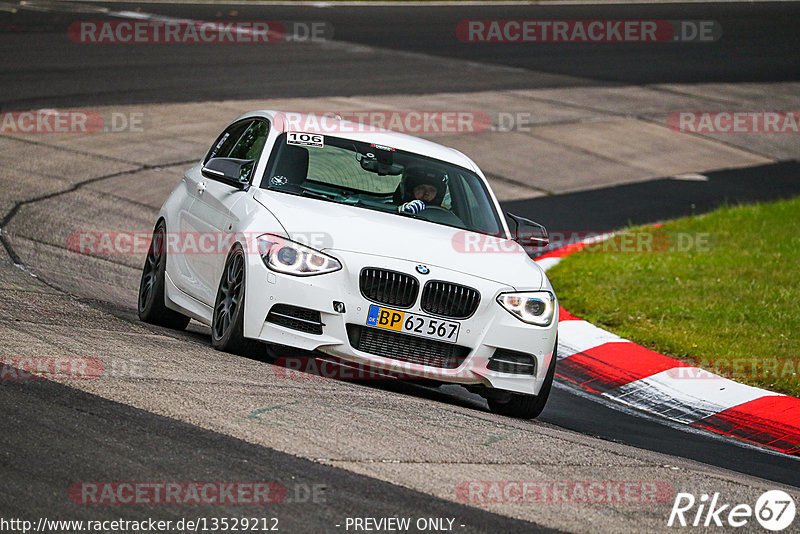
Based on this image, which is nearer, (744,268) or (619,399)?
(619,399)

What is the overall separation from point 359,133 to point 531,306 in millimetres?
2100

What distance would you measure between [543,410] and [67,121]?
11.1 metres

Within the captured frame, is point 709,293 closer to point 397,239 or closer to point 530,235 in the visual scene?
point 530,235

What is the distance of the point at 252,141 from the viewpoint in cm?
897

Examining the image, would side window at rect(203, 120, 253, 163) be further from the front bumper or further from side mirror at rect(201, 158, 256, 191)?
the front bumper

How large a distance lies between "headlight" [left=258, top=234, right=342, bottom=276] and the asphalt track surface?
3.14 feet

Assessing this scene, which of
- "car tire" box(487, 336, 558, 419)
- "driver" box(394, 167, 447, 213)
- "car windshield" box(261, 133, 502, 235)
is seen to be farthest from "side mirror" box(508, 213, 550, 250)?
"car tire" box(487, 336, 558, 419)

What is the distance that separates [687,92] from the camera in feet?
83.4

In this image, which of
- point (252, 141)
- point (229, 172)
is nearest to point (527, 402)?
point (229, 172)

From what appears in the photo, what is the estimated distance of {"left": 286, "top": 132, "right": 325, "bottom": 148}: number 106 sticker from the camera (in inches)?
337

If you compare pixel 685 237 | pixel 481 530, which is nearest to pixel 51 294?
pixel 481 530

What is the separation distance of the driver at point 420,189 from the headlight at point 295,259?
1.29m

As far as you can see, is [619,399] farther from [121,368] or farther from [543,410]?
[121,368]

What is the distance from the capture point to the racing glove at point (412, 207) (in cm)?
833
